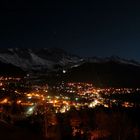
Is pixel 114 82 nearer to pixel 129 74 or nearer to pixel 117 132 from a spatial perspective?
pixel 129 74

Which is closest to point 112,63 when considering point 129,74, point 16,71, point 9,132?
point 129,74

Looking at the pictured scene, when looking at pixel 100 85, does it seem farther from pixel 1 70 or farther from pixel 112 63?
pixel 112 63

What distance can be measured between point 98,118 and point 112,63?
140162 mm

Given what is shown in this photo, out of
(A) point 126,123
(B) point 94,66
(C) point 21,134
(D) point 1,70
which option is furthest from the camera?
(B) point 94,66

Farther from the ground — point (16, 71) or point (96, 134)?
point (16, 71)

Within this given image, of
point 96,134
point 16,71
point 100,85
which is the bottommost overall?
point 96,134

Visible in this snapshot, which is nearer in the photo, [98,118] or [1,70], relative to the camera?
[98,118]

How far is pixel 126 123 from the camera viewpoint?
29.3 meters

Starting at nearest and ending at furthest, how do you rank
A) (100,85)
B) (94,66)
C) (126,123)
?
(126,123)
(100,85)
(94,66)

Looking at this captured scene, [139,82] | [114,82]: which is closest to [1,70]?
[114,82]

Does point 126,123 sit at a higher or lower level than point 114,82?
lower

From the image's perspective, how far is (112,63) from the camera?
169250mm

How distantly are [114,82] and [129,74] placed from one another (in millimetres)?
19048

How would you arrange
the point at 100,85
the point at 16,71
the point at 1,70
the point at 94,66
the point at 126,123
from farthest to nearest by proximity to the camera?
the point at 94,66 < the point at 16,71 < the point at 1,70 < the point at 100,85 < the point at 126,123
